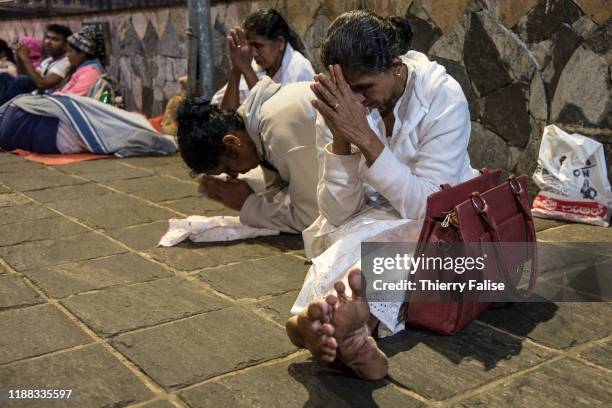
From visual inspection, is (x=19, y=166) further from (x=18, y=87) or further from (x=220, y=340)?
(x=220, y=340)

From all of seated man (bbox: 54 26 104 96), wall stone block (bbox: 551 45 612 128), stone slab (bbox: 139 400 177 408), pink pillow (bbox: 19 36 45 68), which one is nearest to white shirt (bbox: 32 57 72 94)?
seated man (bbox: 54 26 104 96)

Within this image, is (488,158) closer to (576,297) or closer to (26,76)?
(576,297)

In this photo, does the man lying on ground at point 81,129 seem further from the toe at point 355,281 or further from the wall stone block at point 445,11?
the toe at point 355,281

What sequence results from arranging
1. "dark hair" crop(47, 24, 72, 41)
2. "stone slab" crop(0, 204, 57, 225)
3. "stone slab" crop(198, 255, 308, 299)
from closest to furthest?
"stone slab" crop(198, 255, 308, 299) → "stone slab" crop(0, 204, 57, 225) → "dark hair" crop(47, 24, 72, 41)

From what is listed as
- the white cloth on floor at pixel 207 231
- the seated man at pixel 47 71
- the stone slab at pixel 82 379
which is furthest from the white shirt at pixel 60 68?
the stone slab at pixel 82 379

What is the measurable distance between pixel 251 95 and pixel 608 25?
1.93 metres

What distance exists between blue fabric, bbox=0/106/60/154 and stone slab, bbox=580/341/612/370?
516cm

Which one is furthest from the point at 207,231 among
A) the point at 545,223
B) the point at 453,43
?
the point at 453,43

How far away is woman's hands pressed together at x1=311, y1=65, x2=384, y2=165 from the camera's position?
2.25m

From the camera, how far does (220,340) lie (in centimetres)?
228

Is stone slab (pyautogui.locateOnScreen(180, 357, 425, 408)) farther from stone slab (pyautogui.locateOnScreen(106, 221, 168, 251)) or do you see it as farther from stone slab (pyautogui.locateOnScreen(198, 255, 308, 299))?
stone slab (pyautogui.locateOnScreen(106, 221, 168, 251))

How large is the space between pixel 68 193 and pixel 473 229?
3235mm

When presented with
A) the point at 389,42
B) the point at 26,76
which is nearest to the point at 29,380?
the point at 389,42

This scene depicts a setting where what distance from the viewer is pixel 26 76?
754 cm
